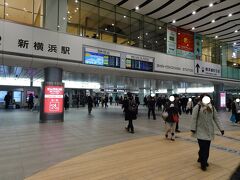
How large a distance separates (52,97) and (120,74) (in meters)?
5.57

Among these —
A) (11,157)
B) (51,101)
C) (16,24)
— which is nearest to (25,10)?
(16,24)

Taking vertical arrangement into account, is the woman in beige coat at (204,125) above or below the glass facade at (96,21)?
below

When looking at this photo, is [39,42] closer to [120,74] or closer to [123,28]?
[120,74]

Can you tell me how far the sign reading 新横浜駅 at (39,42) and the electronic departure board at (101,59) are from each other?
21.0 inches

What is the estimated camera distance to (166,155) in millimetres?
5840

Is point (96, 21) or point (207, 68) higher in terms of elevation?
point (96, 21)

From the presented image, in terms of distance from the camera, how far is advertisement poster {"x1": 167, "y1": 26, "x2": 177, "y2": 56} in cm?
1750

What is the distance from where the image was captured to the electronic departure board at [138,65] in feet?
47.7

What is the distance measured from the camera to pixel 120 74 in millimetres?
15969

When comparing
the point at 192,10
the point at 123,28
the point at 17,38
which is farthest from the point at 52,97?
the point at 192,10

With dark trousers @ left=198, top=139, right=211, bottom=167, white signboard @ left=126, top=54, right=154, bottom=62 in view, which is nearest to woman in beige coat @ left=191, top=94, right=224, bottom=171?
dark trousers @ left=198, top=139, right=211, bottom=167

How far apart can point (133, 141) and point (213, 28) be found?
52.3ft

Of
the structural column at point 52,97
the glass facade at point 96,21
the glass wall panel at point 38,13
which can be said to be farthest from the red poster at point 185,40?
the glass wall panel at point 38,13

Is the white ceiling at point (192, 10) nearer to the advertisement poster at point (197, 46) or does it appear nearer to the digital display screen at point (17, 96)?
the advertisement poster at point (197, 46)
